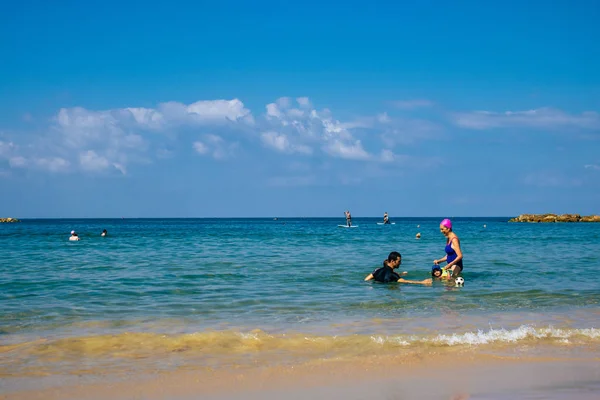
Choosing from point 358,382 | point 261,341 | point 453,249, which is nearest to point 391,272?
point 453,249

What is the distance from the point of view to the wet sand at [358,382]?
6.28 m

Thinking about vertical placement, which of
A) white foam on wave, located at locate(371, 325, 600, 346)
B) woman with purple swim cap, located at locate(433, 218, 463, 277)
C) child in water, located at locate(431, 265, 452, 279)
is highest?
woman with purple swim cap, located at locate(433, 218, 463, 277)

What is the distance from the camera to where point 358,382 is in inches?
266

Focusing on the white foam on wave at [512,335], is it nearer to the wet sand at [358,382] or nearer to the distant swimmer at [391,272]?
the wet sand at [358,382]

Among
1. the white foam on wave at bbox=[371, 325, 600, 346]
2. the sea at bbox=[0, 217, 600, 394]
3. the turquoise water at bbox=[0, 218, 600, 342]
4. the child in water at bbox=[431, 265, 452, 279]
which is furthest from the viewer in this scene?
the child in water at bbox=[431, 265, 452, 279]

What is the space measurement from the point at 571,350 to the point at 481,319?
97.9 inches

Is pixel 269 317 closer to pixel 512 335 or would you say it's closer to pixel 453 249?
pixel 512 335

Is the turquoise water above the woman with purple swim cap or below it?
below

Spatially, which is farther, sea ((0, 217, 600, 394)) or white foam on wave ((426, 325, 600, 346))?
white foam on wave ((426, 325, 600, 346))

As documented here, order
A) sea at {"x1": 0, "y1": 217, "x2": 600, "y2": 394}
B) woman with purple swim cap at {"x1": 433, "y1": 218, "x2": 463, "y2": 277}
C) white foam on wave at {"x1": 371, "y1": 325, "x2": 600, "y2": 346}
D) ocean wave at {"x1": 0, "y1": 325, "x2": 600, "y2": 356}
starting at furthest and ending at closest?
woman with purple swim cap at {"x1": 433, "y1": 218, "x2": 463, "y2": 277}
white foam on wave at {"x1": 371, "y1": 325, "x2": 600, "y2": 346}
ocean wave at {"x1": 0, "y1": 325, "x2": 600, "y2": 356}
sea at {"x1": 0, "y1": 217, "x2": 600, "y2": 394}

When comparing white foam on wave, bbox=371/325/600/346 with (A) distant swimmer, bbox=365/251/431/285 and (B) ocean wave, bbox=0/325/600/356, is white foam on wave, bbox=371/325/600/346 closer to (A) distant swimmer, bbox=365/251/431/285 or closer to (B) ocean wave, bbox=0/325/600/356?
(B) ocean wave, bbox=0/325/600/356

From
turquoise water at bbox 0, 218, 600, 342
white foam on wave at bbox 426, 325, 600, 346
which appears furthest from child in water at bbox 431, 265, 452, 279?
white foam on wave at bbox 426, 325, 600, 346

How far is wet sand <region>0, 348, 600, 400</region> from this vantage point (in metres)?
6.28

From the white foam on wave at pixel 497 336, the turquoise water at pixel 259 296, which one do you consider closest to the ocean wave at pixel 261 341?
the white foam on wave at pixel 497 336
